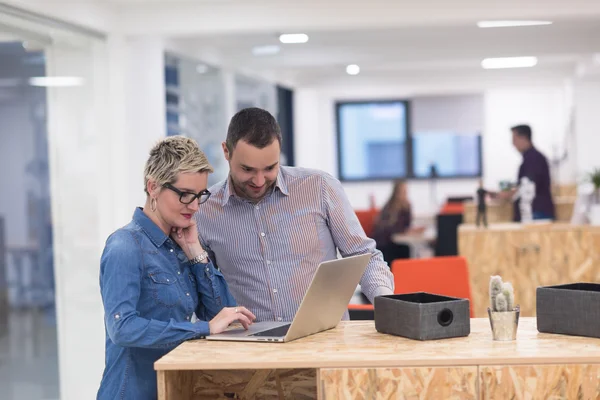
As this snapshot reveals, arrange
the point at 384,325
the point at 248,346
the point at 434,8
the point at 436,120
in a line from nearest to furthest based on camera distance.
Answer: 1. the point at 248,346
2. the point at 384,325
3. the point at 434,8
4. the point at 436,120

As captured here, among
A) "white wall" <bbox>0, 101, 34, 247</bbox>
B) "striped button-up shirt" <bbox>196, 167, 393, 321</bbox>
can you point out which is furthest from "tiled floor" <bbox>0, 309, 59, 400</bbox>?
"striped button-up shirt" <bbox>196, 167, 393, 321</bbox>

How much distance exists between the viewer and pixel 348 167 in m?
17.6

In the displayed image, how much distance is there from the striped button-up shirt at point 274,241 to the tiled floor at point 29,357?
2797 millimetres

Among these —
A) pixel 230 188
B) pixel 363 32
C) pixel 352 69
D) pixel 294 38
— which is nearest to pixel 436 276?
pixel 230 188

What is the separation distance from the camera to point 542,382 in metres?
2.43

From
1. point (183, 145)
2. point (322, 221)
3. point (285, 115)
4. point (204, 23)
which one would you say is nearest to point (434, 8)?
point (204, 23)

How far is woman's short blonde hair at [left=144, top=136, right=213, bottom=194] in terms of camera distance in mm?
2770

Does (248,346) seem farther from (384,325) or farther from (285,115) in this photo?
(285,115)

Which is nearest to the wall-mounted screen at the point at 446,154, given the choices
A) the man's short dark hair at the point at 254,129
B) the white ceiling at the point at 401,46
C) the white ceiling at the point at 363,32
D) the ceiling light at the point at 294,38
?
the white ceiling at the point at 363,32

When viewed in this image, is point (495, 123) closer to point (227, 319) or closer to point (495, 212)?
point (495, 212)

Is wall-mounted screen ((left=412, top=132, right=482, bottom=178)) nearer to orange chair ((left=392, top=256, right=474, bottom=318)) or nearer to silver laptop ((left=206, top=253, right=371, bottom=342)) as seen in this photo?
orange chair ((left=392, top=256, right=474, bottom=318))

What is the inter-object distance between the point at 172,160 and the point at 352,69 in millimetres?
10220

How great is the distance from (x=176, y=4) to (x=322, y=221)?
4.31 metres

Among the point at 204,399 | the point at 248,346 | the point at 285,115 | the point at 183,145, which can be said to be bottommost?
the point at 204,399
